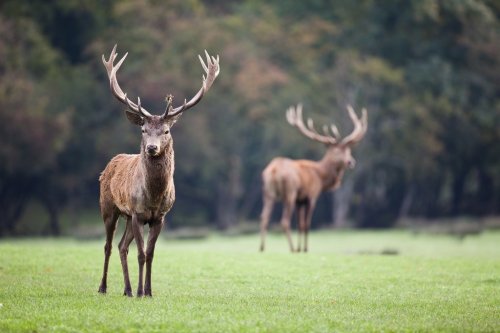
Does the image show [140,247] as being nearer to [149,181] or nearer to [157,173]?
[149,181]

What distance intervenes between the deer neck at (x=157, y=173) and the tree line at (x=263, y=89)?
28.9 metres

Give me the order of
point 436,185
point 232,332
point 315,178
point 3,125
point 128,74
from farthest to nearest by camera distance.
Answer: point 436,185 → point 128,74 → point 3,125 → point 315,178 → point 232,332

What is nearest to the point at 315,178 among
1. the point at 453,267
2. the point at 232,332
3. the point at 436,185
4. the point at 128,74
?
the point at 453,267

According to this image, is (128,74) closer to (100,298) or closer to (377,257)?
(377,257)

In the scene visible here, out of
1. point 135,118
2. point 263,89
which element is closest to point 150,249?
point 135,118

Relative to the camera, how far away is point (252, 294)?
1435 centimetres

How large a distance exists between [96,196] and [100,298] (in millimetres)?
37491

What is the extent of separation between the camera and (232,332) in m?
10.8

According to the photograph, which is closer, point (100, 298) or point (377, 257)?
A: point (100, 298)

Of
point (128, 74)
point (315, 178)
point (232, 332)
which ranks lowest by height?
point (232, 332)

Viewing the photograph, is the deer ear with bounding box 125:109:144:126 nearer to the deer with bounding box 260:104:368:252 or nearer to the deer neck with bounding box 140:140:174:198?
the deer neck with bounding box 140:140:174:198

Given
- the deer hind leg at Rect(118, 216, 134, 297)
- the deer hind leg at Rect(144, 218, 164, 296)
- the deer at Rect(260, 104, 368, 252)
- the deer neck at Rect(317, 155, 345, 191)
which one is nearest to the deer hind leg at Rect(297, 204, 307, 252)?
the deer at Rect(260, 104, 368, 252)

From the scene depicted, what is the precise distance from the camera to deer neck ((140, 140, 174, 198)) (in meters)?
13.2

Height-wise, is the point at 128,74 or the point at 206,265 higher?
the point at 128,74
